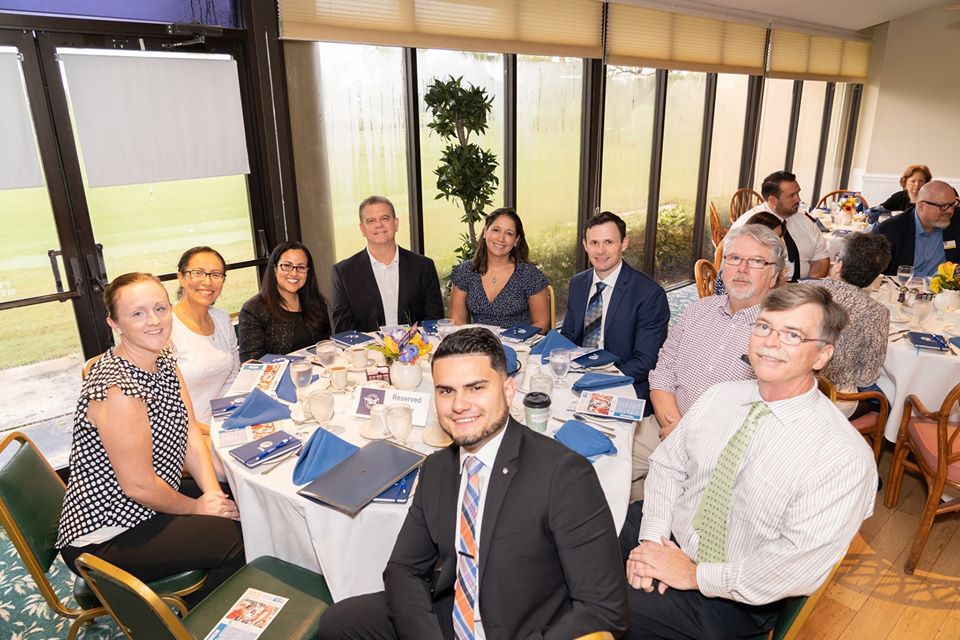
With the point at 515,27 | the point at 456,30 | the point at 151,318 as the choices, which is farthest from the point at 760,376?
the point at 515,27

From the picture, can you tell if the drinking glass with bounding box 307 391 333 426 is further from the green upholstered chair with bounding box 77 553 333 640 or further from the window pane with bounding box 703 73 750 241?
the window pane with bounding box 703 73 750 241

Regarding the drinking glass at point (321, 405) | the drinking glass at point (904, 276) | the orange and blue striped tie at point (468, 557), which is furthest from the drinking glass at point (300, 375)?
the drinking glass at point (904, 276)

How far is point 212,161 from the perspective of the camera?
3.95m

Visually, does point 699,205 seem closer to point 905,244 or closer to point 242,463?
point 905,244

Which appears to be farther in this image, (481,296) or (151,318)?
(481,296)

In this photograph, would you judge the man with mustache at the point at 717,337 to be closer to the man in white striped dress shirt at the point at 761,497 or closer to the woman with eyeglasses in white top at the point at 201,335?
the man in white striped dress shirt at the point at 761,497

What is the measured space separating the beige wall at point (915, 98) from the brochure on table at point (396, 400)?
391 inches

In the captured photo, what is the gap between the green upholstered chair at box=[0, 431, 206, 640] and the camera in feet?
6.67

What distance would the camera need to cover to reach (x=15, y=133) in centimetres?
323

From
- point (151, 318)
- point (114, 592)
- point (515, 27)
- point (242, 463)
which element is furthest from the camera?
point (515, 27)

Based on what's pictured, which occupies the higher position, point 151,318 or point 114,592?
point 151,318

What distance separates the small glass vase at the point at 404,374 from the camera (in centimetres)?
253

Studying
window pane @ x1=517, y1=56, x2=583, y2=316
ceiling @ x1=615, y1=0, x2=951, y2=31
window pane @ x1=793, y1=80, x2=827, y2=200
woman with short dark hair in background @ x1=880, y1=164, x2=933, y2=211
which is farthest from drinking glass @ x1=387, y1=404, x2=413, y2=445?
window pane @ x1=793, y1=80, x2=827, y2=200

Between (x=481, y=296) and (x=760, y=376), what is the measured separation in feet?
7.04
